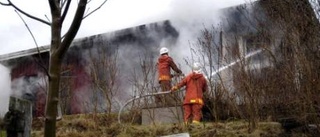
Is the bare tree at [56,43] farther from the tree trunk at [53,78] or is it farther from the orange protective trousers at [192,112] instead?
the orange protective trousers at [192,112]

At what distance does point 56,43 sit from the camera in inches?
114

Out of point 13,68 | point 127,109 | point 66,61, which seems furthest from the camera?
point 13,68

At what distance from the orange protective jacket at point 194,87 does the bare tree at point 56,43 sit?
7541 mm

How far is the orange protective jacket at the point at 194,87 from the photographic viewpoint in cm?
1036

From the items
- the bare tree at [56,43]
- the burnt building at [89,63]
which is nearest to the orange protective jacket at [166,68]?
the burnt building at [89,63]

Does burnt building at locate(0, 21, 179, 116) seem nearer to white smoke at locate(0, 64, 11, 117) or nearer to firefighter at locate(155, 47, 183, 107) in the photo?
white smoke at locate(0, 64, 11, 117)

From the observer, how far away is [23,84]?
2022cm

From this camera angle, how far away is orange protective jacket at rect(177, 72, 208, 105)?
1036 cm

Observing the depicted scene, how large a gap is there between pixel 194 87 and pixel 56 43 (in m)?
7.64

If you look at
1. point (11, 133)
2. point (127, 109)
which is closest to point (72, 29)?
point (11, 133)

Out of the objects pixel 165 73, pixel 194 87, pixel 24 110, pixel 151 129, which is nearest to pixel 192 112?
pixel 194 87

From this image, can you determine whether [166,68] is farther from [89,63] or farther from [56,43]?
[56,43]

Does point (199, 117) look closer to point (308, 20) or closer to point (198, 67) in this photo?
point (198, 67)

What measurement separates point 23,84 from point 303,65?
1340 cm
